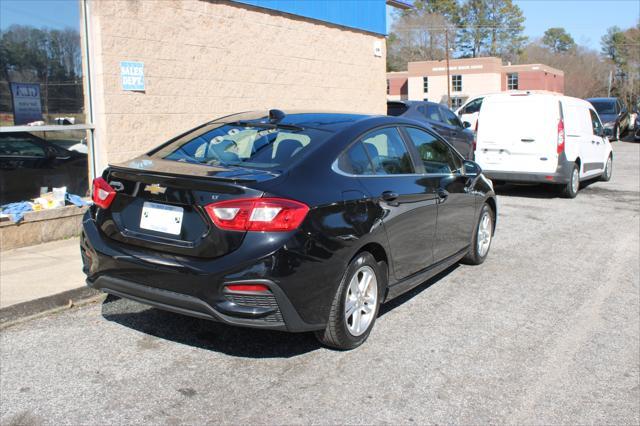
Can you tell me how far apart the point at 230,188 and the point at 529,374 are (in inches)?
90.5

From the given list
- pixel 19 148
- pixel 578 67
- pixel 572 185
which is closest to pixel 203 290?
pixel 19 148

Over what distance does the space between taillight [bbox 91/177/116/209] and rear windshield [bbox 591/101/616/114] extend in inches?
1013

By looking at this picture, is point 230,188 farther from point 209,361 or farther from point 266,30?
point 266,30

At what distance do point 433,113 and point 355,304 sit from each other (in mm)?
10705

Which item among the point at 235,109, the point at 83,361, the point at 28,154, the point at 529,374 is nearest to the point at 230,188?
the point at 83,361

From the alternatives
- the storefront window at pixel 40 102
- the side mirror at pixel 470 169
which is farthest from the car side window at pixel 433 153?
the storefront window at pixel 40 102

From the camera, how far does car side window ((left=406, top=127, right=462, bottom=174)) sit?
552 cm

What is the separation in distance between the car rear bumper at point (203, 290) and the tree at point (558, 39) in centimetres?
13833

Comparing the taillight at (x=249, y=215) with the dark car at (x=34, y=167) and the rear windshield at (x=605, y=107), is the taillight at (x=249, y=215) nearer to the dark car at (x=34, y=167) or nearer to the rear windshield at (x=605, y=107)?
the dark car at (x=34, y=167)

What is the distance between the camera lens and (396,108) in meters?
14.4

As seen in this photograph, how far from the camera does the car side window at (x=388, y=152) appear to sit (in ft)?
15.8

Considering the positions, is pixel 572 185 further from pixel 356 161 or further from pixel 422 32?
pixel 422 32

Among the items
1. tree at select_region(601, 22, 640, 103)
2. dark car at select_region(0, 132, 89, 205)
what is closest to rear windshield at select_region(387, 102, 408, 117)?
dark car at select_region(0, 132, 89, 205)

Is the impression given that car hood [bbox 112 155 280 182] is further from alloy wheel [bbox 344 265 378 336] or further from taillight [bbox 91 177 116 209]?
alloy wheel [bbox 344 265 378 336]
